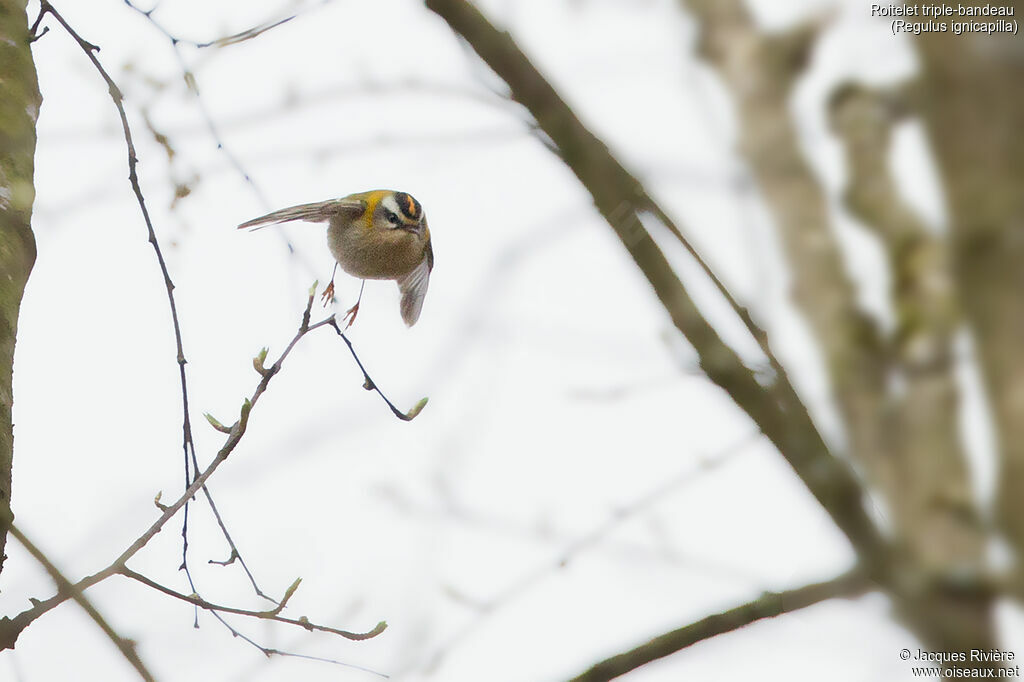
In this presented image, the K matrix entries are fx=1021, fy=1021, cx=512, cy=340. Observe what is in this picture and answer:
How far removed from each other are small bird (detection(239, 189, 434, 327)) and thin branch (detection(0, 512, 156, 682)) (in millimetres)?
1478

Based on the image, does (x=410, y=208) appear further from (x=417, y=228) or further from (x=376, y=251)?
(x=376, y=251)

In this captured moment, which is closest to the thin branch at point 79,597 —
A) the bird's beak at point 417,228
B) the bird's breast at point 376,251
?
the bird's breast at point 376,251

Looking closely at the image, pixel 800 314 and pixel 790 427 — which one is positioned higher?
pixel 800 314

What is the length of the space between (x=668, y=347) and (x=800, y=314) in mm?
2039

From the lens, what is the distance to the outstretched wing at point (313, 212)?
2258 mm

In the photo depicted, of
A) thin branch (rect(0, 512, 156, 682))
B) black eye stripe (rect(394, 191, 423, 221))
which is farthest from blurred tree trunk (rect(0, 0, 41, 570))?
black eye stripe (rect(394, 191, 423, 221))

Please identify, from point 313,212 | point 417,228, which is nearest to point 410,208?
point 417,228

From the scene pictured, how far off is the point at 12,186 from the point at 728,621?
1471mm

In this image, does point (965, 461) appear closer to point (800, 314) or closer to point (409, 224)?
point (800, 314)

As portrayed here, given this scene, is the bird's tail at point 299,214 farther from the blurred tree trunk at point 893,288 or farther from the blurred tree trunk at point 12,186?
the blurred tree trunk at point 893,288

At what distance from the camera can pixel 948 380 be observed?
346 centimetres

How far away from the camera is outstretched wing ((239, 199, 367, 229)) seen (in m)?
2.26

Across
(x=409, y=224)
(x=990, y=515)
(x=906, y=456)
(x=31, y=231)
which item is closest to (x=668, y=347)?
(x=31, y=231)

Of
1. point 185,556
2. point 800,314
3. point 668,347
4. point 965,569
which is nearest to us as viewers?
point 965,569
